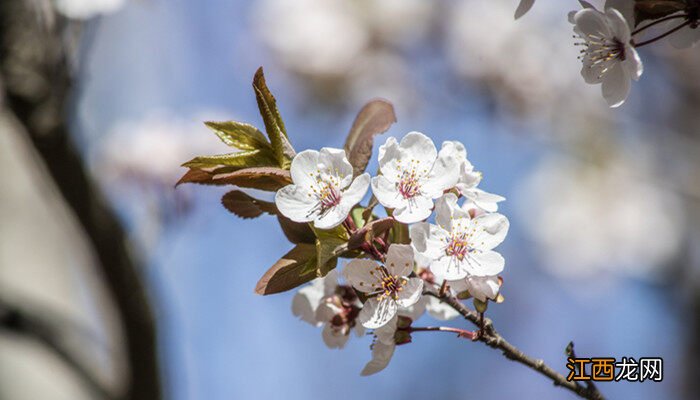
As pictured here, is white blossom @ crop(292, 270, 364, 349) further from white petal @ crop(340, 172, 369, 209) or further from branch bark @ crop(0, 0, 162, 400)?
branch bark @ crop(0, 0, 162, 400)

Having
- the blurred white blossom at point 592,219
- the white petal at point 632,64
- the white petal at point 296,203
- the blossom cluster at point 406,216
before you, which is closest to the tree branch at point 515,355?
the blossom cluster at point 406,216

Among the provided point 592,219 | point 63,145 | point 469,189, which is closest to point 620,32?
point 469,189

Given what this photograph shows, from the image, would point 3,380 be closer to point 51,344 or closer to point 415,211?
point 51,344

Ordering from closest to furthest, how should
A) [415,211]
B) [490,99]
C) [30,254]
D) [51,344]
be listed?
[415,211], [51,344], [490,99], [30,254]

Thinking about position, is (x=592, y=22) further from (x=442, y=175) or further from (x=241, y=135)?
(x=241, y=135)

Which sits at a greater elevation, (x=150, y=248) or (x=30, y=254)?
(x=30, y=254)

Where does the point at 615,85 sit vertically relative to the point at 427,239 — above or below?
above

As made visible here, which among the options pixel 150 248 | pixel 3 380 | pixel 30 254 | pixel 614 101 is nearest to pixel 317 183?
pixel 614 101

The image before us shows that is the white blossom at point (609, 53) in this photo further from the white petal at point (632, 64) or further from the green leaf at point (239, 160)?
the green leaf at point (239, 160)
